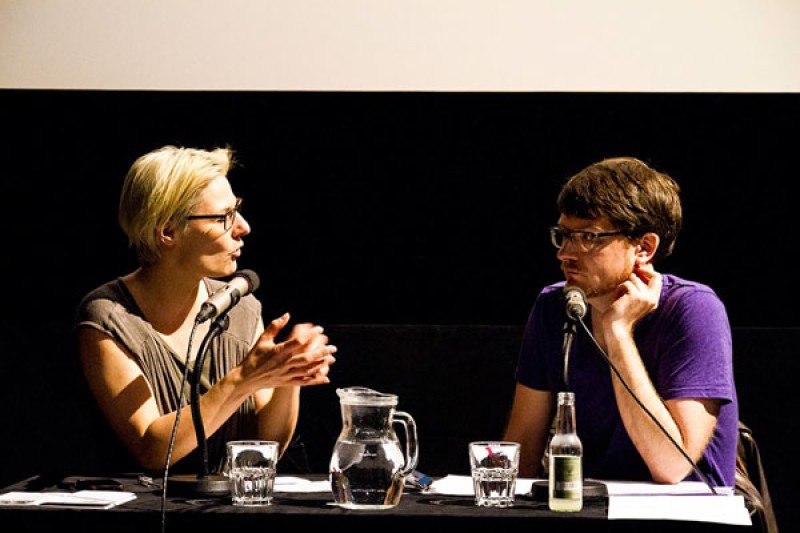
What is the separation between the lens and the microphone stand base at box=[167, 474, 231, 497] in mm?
1881

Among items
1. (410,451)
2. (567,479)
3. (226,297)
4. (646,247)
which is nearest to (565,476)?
(567,479)

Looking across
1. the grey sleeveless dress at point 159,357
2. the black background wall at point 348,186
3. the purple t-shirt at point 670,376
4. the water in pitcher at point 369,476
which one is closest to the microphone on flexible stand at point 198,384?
the water in pitcher at point 369,476

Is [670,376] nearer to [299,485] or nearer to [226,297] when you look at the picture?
[299,485]

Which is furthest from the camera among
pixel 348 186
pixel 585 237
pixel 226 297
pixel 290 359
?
pixel 348 186

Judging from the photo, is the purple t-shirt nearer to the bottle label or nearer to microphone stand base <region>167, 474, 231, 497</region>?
the bottle label

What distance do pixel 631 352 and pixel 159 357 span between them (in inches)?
40.4

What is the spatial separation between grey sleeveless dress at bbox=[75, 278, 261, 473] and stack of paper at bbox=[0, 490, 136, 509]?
17.2 inches

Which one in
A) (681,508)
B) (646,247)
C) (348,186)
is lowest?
(681,508)

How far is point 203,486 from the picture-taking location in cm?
188

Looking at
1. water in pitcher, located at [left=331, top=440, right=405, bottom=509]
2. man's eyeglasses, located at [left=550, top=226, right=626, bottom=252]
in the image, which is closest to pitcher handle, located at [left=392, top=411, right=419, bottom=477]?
water in pitcher, located at [left=331, top=440, right=405, bottom=509]

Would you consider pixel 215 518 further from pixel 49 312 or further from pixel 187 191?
pixel 49 312

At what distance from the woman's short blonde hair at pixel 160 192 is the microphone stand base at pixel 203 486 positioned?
77cm

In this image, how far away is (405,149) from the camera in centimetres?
325

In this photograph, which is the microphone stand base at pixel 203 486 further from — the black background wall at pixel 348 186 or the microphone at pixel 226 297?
the black background wall at pixel 348 186
